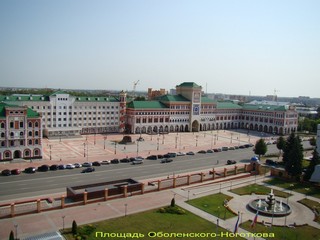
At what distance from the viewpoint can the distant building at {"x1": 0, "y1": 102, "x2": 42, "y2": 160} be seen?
209 feet

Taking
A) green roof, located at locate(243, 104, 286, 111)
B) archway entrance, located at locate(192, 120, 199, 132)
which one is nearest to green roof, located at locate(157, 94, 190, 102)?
archway entrance, located at locate(192, 120, 199, 132)

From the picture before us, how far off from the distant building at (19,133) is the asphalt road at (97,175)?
1142 cm

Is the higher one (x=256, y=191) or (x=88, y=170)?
(x=88, y=170)

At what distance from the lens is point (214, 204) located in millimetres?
44406

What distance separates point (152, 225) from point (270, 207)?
17.3 meters

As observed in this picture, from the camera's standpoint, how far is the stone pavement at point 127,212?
3578 cm

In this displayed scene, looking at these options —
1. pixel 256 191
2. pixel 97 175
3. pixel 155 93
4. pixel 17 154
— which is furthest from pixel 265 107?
pixel 17 154

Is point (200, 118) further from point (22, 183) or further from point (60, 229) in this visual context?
point (60, 229)

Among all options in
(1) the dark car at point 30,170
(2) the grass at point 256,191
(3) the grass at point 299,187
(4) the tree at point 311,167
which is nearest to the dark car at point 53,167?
(1) the dark car at point 30,170

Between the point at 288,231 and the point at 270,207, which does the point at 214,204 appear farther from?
the point at 288,231

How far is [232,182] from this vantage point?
55781 millimetres

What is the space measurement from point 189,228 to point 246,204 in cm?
1255

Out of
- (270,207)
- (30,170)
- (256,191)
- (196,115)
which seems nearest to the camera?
(270,207)

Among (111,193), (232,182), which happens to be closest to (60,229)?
(111,193)
